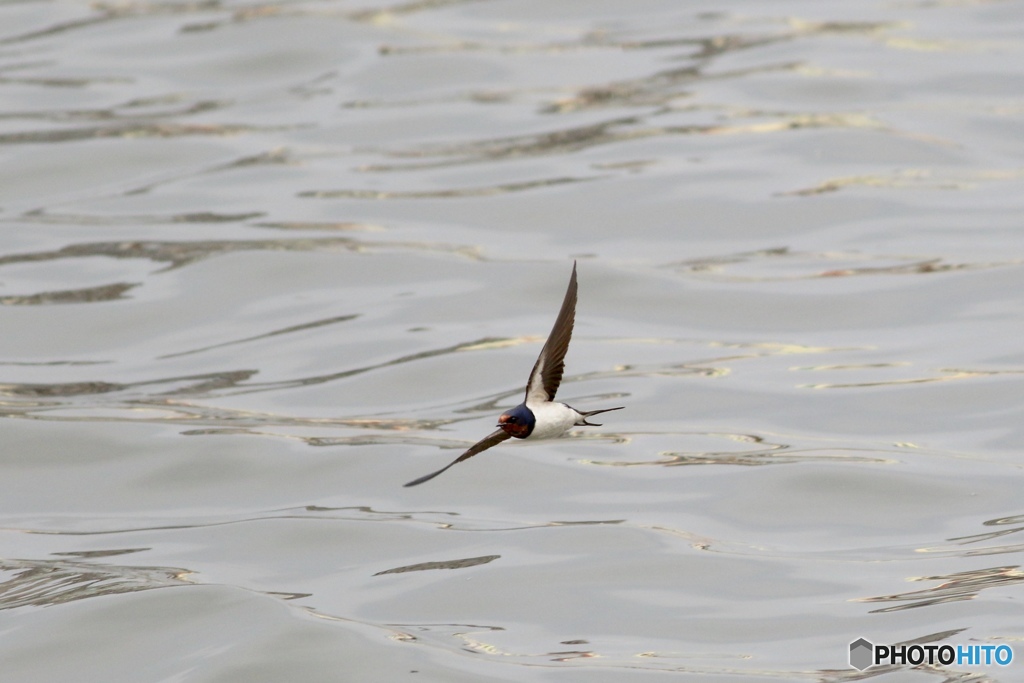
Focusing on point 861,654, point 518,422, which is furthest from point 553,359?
point 861,654

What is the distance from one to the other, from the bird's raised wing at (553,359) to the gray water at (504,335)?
4.61ft

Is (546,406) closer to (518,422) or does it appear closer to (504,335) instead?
(518,422)

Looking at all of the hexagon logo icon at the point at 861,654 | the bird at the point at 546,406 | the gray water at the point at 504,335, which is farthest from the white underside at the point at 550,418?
the hexagon logo icon at the point at 861,654

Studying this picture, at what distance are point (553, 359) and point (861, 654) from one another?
186 centimetres

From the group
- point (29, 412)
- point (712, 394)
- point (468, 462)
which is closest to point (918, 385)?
point (712, 394)

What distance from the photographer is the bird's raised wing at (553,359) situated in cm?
536

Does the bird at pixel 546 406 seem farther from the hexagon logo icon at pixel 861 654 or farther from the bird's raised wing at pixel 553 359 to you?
the hexagon logo icon at pixel 861 654

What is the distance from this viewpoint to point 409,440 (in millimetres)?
9086

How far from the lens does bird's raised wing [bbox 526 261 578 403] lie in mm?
5355

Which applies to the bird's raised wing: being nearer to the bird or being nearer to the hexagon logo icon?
the bird

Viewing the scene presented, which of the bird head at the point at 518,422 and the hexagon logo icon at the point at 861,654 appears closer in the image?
the bird head at the point at 518,422

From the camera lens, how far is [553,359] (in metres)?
5.43

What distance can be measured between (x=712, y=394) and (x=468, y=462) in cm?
156

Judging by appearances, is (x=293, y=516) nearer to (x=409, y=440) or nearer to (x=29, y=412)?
(x=409, y=440)
